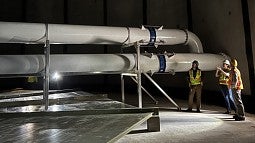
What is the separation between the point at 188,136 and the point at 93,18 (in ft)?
28.8

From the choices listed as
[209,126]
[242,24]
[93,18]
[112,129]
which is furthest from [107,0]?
[112,129]

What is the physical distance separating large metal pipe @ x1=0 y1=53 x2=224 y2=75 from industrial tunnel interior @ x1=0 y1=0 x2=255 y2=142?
362 millimetres

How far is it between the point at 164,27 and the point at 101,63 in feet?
15.1

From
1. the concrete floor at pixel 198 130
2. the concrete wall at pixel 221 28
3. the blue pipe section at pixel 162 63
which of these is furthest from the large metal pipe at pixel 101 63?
the concrete floor at pixel 198 130

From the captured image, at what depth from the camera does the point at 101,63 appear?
5.41 metres

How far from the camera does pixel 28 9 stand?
1189 cm

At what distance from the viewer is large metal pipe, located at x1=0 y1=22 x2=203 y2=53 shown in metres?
4.73

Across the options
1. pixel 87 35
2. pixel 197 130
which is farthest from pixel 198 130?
pixel 87 35

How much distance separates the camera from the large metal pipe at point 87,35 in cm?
473

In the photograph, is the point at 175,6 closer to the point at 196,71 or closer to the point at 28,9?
the point at 196,71

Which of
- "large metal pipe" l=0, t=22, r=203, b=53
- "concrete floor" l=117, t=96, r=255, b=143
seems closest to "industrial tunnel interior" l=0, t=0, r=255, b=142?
"large metal pipe" l=0, t=22, r=203, b=53

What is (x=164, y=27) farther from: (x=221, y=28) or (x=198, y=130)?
(x=198, y=130)

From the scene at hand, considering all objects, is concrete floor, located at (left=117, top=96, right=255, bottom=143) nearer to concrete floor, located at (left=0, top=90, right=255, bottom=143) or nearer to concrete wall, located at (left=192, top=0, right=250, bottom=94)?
concrete floor, located at (left=0, top=90, right=255, bottom=143)

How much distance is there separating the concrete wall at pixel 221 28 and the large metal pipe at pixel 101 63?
498 millimetres
